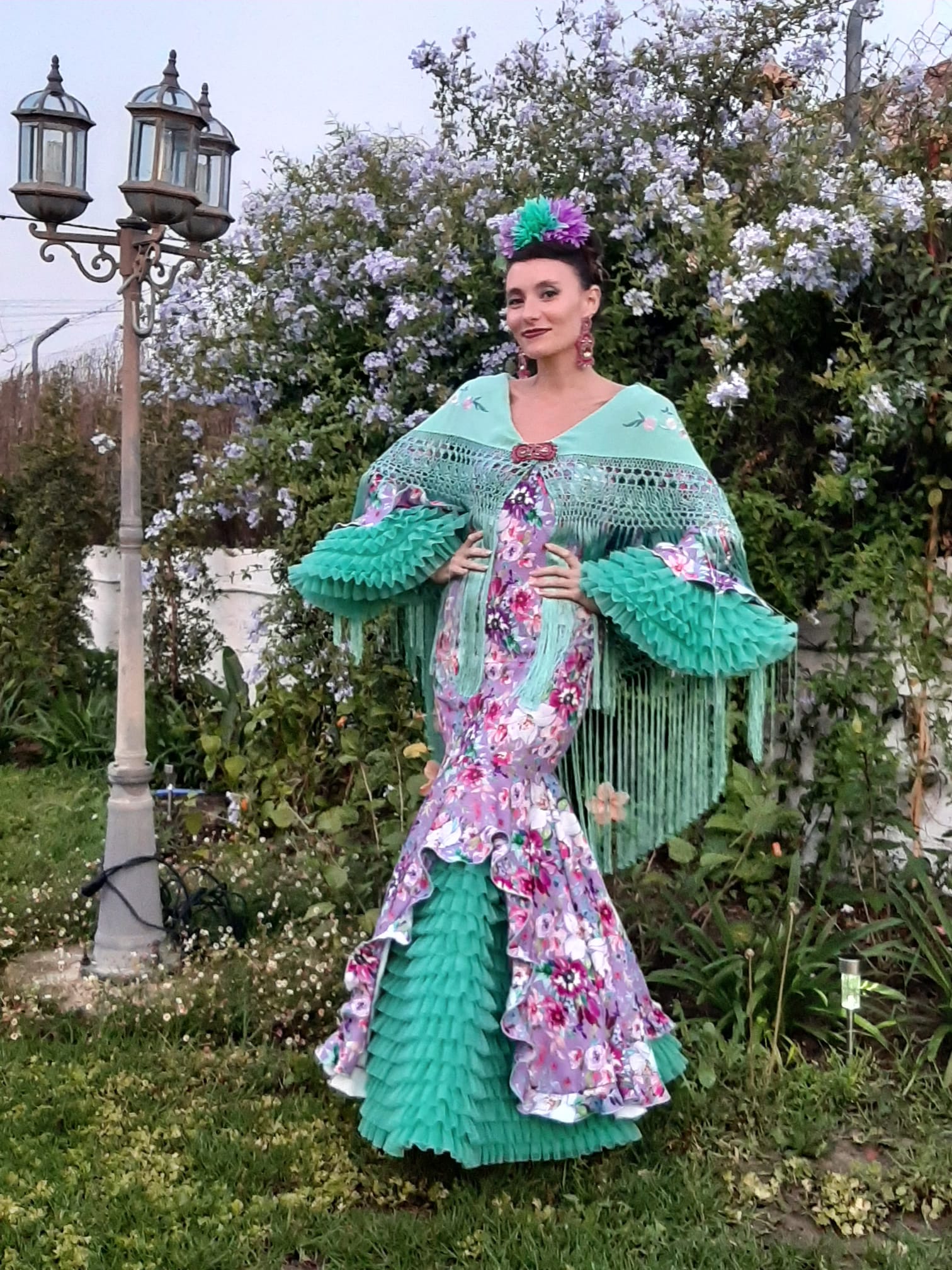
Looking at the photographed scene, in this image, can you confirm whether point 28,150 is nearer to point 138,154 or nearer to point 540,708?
point 138,154

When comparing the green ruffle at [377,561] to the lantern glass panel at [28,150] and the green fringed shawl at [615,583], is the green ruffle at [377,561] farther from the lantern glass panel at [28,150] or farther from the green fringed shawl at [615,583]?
the lantern glass panel at [28,150]

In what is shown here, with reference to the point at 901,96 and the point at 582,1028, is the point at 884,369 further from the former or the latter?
the point at 582,1028

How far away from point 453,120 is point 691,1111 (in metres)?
3.77

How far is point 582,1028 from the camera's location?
100 inches

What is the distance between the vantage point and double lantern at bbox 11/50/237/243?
136 inches

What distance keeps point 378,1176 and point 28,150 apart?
3063 millimetres

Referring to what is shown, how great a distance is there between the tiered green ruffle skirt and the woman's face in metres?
1.19

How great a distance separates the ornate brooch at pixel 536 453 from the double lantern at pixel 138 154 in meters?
1.57

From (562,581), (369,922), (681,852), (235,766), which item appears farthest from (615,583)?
(235,766)

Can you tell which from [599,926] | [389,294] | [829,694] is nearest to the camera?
[599,926]

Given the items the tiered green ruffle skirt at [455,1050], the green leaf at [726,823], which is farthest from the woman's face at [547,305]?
the green leaf at [726,823]

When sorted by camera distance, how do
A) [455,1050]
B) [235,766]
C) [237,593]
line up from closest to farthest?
[455,1050] < [235,766] < [237,593]

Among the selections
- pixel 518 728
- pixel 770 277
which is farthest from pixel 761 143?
pixel 518 728

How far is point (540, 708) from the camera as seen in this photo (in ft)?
8.55
